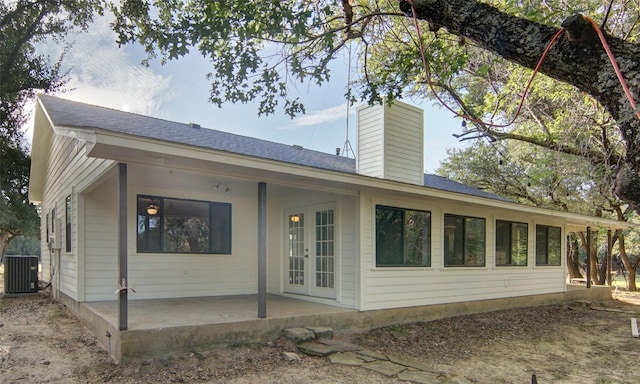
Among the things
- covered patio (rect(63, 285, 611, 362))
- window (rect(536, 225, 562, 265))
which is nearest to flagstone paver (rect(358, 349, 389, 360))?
covered patio (rect(63, 285, 611, 362))

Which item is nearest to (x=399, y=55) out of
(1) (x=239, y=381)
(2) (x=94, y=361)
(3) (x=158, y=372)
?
(1) (x=239, y=381)

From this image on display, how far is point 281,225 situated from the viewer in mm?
8969

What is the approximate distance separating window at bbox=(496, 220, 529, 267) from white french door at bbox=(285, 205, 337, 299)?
447 centimetres

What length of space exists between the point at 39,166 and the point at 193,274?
7.31m

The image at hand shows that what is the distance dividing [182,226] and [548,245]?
31.2ft

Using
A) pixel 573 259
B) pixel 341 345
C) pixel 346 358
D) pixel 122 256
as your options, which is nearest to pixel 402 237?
pixel 341 345

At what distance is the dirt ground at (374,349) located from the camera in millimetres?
4441

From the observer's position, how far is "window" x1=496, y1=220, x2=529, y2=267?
383 inches

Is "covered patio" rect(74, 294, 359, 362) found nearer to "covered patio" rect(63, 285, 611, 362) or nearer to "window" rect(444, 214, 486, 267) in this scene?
"covered patio" rect(63, 285, 611, 362)

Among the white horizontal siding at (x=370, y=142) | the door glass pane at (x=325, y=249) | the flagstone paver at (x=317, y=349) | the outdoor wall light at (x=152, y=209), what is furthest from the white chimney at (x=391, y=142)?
the outdoor wall light at (x=152, y=209)

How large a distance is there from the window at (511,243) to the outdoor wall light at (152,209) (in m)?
7.45

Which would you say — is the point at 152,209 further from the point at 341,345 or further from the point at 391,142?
the point at 391,142

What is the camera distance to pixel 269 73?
17.6ft

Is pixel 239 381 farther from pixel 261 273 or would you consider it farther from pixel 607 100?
pixel 607 100
